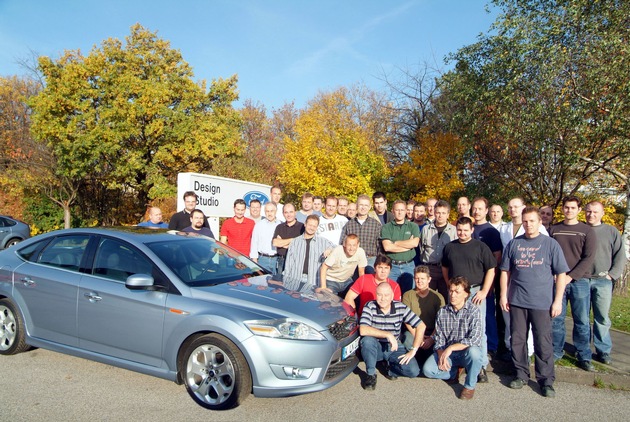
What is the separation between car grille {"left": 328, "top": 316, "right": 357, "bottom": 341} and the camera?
4016mm

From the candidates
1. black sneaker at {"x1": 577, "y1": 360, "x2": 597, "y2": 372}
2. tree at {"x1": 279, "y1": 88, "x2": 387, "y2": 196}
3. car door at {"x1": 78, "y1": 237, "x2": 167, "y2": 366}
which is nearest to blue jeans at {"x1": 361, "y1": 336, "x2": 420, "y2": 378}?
black sneaker at {"x1": 577, "y1": 360, "x2": 597, "y2": 372}

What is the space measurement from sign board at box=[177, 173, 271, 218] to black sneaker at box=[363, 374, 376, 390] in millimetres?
5983

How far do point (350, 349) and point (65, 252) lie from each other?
323 cm

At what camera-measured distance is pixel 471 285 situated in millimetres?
5023

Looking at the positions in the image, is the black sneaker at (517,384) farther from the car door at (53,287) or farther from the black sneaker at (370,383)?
the car door at (53,287)

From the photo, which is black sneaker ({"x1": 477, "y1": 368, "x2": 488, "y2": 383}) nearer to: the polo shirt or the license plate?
the license plate

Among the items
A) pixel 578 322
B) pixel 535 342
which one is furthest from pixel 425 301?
pixel 578 322

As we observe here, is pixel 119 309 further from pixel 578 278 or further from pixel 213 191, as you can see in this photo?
pixel 213 191

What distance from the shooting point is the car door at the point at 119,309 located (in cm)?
402

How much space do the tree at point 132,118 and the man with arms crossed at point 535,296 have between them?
1864cm

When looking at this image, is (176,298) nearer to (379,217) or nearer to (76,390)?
(76,390)

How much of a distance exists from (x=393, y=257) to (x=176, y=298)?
3164 millimetres

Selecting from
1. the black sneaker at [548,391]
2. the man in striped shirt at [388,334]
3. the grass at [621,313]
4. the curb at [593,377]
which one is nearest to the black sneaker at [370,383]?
the man in striped shirt at [388,334]

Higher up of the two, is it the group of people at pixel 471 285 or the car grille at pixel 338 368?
the group of people at pixel 471 285
